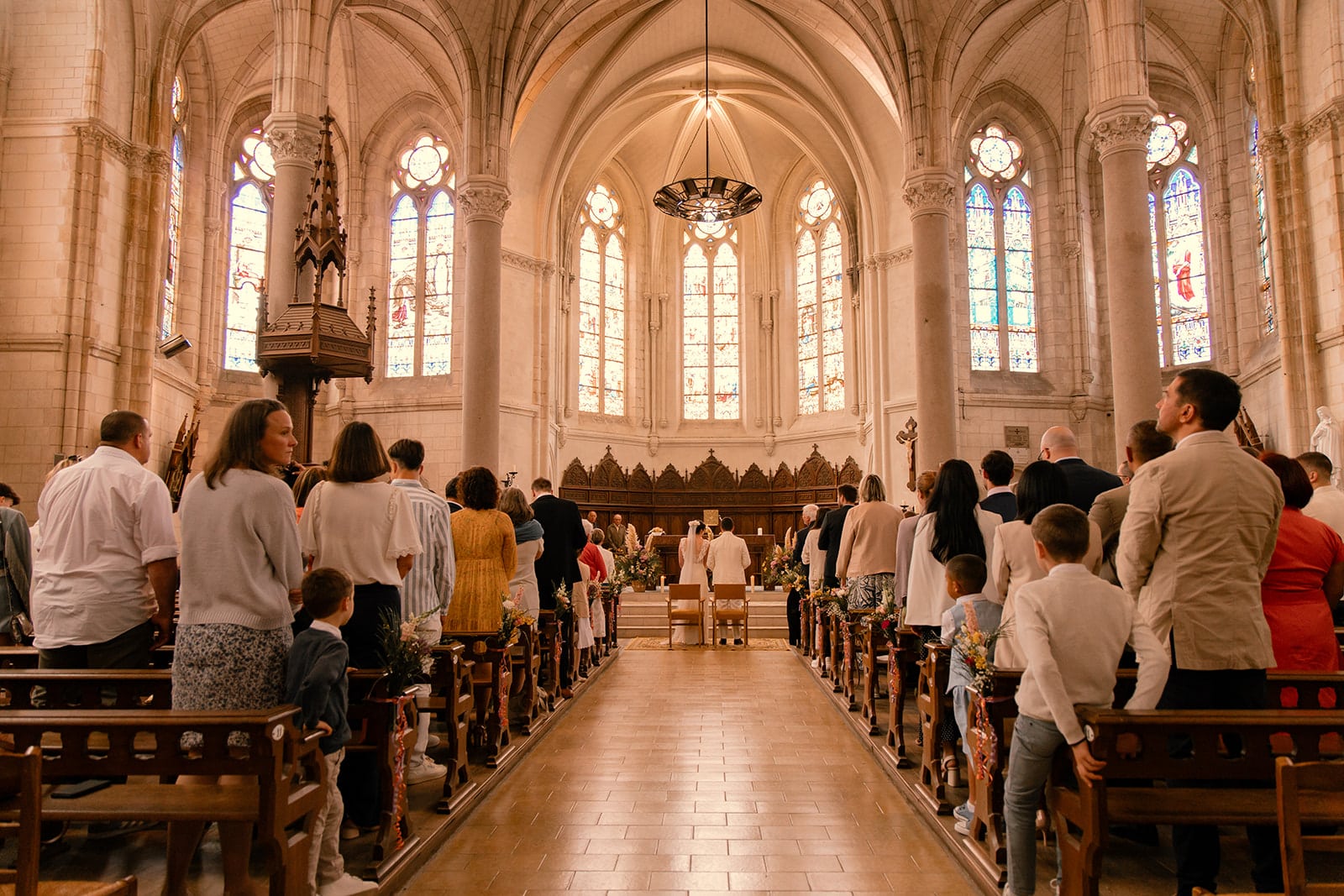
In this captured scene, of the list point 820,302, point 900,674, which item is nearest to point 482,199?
point 820,302

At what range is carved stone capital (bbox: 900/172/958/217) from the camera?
577 inches

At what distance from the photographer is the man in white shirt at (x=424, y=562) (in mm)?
5023

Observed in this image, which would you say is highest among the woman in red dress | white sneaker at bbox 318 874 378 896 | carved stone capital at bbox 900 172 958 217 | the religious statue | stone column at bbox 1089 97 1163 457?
carved stone capital at bbox 900 172 958 217

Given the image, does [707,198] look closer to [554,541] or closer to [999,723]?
[554,541]

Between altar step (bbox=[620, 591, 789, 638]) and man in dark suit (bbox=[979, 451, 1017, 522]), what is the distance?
9.40 meters

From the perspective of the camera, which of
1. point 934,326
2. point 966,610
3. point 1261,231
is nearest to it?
point 966,610

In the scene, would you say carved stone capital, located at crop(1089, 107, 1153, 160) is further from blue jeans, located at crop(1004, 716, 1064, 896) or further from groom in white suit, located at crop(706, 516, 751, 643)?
blue jeans, located at crop(1004, 716, 1064, 896)

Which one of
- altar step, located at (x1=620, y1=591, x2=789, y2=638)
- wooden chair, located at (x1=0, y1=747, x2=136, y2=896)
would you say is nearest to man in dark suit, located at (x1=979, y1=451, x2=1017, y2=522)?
wooden chair, located at (x1=0, y1=747, x2=136, y2=896)

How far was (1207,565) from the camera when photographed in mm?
3240

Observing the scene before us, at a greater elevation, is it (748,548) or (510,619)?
(748,548)

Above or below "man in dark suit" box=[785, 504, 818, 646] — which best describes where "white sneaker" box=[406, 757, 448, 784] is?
below

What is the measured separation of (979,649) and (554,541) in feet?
16.0

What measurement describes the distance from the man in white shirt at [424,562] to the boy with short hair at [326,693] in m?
1.44

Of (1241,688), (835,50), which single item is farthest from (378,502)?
(835,50)
